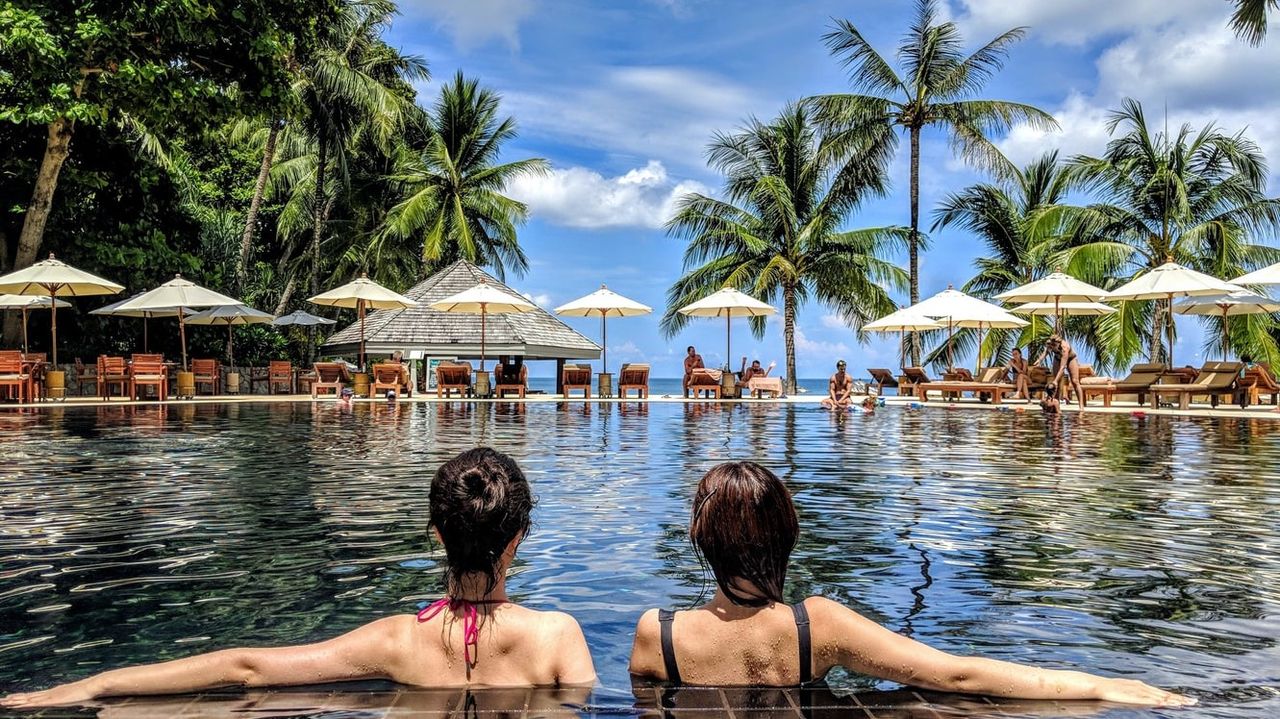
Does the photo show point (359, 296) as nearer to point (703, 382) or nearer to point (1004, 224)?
point (703, 382)

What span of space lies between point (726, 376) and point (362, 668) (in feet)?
78.3

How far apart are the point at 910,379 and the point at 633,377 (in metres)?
7.96

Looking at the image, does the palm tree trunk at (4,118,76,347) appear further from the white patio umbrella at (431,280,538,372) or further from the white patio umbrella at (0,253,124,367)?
the white patio umbrella at (431,280,538,372)

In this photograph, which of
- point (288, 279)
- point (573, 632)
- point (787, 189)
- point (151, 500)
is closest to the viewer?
point (573, 632)

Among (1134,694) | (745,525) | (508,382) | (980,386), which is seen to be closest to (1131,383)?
(980,386)

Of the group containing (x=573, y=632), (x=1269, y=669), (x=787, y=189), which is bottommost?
(x=1269, y=669)

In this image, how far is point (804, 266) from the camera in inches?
1288

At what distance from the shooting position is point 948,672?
2836 mm

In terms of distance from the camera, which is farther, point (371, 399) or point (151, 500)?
point (371, 399)

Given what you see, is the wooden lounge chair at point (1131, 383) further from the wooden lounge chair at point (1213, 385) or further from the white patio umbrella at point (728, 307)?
the white patio umbrella at point (728, 307)

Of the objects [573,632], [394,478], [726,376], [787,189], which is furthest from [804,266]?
[573,632]

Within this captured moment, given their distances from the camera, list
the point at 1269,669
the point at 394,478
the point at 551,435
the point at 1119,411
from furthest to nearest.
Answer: the point at 1119,411 < the point at 551,435 < the point at 394,478 < the point at 1269,669

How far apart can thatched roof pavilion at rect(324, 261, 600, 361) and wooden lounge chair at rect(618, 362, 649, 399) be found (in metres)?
3.53

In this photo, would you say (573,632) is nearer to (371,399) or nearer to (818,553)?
(818,553)
